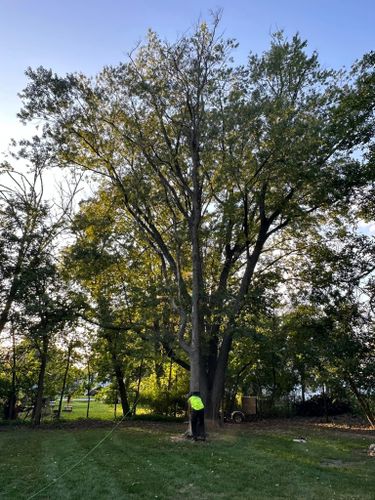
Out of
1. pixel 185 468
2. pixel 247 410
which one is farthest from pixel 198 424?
pixel 247 410

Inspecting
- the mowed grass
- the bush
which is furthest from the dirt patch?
the mowed grass

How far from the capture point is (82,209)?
1709 cm

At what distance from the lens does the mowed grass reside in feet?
19.1

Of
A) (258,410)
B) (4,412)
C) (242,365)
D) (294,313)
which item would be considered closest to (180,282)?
(294,313)

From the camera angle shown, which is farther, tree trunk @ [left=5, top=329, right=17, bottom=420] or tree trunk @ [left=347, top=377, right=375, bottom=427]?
tree trunk @ [left=5, top=329, right=17, bottom=420]

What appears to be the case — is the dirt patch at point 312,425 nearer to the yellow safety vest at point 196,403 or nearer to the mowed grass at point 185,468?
the mowed grass at point 185,468

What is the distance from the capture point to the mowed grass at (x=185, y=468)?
229 inches

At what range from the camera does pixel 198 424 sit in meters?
10.8

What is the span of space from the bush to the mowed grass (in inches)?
302

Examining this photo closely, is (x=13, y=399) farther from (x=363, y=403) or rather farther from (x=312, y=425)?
(x=363, y=403)

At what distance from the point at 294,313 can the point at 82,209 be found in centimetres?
946

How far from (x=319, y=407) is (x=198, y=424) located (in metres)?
10.3

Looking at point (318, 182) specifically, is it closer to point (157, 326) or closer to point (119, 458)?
point (157, 326)

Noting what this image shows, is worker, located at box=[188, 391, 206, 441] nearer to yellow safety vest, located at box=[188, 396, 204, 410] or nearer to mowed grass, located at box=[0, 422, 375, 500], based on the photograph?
yellow safety vest, located at box=[188, 396, 204, 410]
